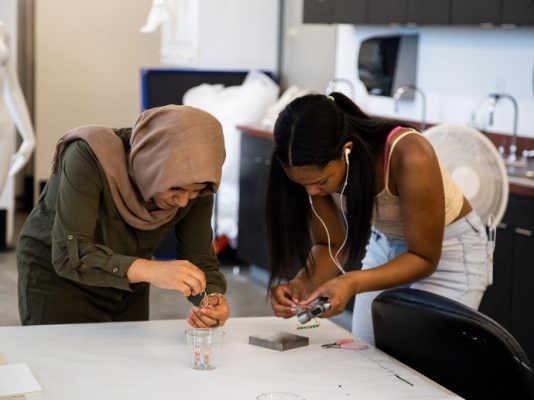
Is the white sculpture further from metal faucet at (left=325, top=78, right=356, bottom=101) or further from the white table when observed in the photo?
the white table

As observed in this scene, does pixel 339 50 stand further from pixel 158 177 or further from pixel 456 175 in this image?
pixel 158 177

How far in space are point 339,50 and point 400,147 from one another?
164 inches

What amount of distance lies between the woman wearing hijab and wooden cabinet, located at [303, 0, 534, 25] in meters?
2.37

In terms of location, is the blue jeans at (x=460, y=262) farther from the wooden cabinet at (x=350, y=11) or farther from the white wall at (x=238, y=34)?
the white wall at (x=238, y=34)

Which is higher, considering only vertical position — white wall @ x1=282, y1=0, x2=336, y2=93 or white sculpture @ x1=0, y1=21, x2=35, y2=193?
white wall @ x1=282, y1=0, x2=336, y2=93

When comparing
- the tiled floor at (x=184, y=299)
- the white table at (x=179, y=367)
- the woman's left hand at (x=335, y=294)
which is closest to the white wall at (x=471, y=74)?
the tiled floor at (x=184, y=299)

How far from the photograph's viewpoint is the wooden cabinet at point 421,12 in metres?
4.55

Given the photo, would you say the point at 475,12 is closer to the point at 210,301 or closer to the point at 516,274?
the point at 516,274

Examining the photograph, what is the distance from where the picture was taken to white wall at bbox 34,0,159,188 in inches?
318

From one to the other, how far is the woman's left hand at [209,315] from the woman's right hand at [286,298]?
0.15 metres

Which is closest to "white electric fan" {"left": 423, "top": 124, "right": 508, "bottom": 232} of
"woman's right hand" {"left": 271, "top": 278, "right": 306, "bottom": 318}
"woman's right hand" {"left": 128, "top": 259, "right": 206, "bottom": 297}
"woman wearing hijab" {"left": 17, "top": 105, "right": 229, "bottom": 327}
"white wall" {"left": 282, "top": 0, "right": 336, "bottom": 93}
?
"woman's right hand" {"left": 271, "top": 278, "right": 306, "bottom": 318}

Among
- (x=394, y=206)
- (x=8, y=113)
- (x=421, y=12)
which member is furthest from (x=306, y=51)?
(x=394, y=206)

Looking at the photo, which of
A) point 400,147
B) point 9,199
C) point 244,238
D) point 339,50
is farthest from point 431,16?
point 9,199

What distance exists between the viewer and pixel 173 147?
98.3 inches
